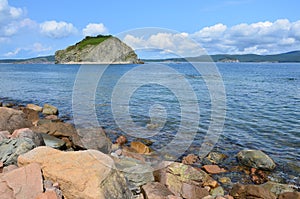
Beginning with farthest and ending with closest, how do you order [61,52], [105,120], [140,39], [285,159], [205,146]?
[61,52]
[105,120]
[205,146]
[285,159]
[140,39]

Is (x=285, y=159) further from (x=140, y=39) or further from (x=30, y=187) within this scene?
(x=30, y=187)

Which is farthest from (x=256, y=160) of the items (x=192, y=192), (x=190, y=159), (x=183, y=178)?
(x=192, y=192)

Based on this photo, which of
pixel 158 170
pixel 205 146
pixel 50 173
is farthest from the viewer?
pixel 205 146

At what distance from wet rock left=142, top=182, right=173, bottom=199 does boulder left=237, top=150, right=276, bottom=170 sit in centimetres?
449

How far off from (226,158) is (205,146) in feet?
4.69

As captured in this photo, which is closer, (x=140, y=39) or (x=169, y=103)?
(x=140, y=39)

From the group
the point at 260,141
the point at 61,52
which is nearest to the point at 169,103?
the point at 260,141

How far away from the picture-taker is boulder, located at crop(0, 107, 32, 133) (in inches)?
432

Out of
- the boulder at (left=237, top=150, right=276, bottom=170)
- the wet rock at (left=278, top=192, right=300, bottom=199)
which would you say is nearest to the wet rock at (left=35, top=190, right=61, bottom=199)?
the wet rock at (left=278, top=192, right=300, bottom=199)

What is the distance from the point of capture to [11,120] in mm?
11383

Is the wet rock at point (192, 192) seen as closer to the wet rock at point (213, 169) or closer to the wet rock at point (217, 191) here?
the wet rock at point (217, 191)

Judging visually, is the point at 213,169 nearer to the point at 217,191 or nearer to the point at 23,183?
the point at 217,191

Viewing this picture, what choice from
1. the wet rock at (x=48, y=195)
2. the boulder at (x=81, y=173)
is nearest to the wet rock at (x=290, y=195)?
the boulder at (x=81, y=173)

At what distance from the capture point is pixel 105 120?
17.8 m
